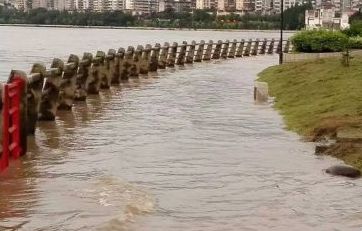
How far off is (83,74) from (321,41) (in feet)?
51.3

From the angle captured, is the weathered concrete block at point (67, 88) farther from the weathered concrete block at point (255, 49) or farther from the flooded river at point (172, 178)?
the weathered concrete block at point (255, 49)

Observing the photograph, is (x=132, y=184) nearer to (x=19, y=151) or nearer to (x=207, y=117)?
(x=19, y=151)

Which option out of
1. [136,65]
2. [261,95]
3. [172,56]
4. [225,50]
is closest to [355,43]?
[172,56]

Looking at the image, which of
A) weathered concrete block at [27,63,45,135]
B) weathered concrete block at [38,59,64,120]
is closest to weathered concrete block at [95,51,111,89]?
weathered concrete block at [38,59,64,120]

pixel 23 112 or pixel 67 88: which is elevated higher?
pixel 23 112

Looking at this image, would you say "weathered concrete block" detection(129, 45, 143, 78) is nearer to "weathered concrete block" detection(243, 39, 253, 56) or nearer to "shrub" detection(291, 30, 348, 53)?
"shrub" detection(291, 30, 348, 53)

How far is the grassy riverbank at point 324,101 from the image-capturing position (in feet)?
38.9

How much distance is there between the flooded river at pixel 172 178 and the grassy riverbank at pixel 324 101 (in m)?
0.40

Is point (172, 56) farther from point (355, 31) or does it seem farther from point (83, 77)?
point (83, 77)

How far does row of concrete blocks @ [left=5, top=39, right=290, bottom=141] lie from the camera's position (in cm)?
1323

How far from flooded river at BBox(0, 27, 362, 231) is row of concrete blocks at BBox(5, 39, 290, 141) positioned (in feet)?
1.45

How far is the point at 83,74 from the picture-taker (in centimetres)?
1941

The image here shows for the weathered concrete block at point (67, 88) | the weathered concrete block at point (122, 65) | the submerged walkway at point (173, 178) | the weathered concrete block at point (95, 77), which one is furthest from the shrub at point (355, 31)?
the weathered concrete block at point (67, 88)

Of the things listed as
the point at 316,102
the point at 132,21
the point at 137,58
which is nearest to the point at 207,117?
the point at 316,102
